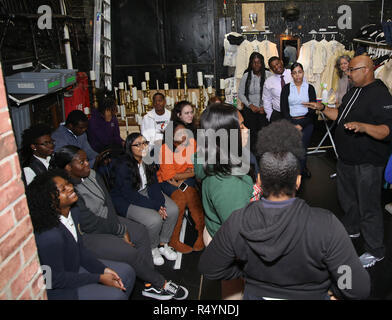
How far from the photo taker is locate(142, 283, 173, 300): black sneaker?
265cm

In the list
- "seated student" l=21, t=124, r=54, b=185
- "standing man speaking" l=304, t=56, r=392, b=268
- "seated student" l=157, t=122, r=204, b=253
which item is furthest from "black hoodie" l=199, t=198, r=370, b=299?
"seated student" l=21, t=124, r=54, b=185

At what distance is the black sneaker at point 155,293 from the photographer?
265cm

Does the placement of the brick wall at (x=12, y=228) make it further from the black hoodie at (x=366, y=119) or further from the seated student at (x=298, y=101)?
the seated student at (x=298, y=101)

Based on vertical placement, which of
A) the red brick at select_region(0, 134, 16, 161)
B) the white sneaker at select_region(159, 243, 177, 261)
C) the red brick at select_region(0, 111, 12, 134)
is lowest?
the white sneaker at select_region(159, 243, 177, 261)

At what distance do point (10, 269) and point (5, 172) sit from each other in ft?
1.04

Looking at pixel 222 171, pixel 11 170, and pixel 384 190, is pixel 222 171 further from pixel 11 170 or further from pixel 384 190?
pixel 384 190

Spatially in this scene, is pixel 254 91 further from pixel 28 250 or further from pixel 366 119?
pixel 28 250

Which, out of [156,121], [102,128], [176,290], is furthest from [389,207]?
[102,128]

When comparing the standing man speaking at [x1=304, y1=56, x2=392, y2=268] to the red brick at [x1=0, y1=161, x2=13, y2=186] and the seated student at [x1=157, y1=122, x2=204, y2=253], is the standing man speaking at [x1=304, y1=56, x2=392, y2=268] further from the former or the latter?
the red brick at [x1=0, y1=161, x2=13, y2=186]

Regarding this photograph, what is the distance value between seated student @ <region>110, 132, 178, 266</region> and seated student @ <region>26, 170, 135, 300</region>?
0.67 m

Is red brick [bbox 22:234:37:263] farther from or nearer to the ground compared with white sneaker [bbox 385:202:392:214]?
farther from the ground
